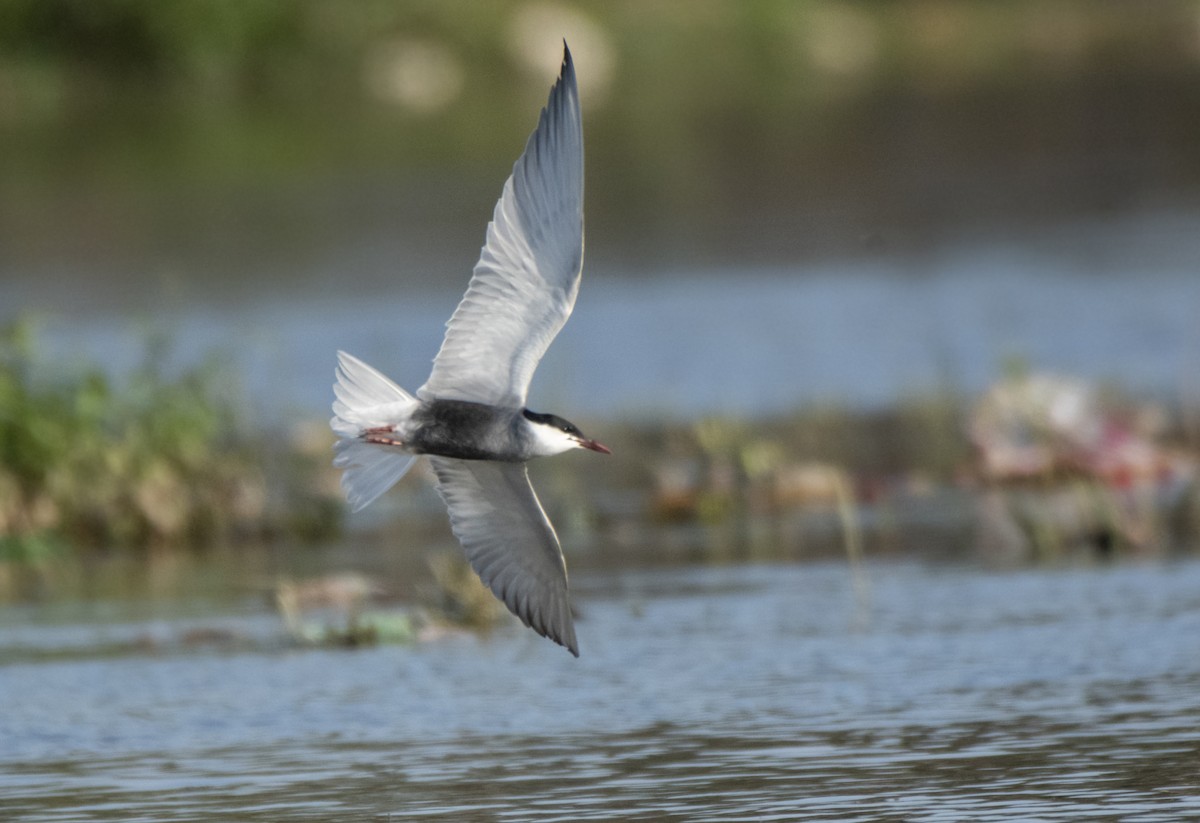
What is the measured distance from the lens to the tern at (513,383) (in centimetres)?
723

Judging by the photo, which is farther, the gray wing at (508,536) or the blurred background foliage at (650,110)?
the blurred background foliage at (650,110)

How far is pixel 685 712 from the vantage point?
25.7ft

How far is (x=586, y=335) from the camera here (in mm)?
18328

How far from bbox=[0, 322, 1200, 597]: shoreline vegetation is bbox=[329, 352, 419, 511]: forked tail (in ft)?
11.0

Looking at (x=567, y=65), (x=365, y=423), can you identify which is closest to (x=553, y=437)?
(x=365, y=423)

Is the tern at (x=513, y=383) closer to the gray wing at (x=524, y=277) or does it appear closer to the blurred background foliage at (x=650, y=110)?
the gray wing at (x=524, y=277)

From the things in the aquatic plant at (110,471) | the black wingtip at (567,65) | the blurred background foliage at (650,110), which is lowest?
the aquatic plant at (110,471)

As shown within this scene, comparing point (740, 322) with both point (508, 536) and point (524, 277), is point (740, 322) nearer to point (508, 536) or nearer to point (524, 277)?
point (508, 536)

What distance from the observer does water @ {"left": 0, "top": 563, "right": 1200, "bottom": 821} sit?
6.61 meters

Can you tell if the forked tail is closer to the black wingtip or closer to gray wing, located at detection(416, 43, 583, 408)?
gray wing, located at detection(416, 43, 583, 408)

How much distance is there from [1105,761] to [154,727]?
294 cm

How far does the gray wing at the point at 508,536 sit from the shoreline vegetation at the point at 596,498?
3301mm

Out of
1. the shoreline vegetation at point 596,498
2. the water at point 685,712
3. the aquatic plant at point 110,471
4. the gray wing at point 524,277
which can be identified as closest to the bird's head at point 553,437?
the gray wing at point 524,277

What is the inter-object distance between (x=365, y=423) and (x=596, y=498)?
516 cm
